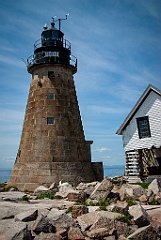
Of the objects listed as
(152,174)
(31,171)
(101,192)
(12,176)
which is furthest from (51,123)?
(101,192)

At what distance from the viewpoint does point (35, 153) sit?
718 inches

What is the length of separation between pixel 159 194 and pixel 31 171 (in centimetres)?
1013

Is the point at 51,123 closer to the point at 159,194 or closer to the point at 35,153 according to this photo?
the point at 35,153

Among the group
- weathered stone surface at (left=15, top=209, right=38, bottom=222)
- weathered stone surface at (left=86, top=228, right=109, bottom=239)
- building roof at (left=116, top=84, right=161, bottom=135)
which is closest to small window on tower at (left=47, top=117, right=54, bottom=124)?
building roof at (left=116, top=84, right=161, bottom=135)

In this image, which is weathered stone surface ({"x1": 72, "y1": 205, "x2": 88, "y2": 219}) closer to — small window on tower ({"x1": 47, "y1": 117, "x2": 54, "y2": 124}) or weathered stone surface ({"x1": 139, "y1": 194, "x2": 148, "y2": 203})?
weathered stone surface ({"x1": 139, "y1": 194, "x2": 148, "y2": 203})

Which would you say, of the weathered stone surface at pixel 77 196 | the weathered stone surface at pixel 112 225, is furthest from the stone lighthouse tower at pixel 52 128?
the weathered stone surface at pixel 112 225

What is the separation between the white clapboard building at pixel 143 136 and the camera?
56.2 feet

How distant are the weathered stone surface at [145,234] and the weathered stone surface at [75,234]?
4.27ft

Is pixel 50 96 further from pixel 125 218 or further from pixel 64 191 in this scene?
pixel 125 218

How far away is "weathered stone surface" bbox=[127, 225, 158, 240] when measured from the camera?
631 cm

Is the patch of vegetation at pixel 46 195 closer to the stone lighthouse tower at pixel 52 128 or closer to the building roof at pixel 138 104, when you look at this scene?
the stone lighthouse tower at pixel 52 128

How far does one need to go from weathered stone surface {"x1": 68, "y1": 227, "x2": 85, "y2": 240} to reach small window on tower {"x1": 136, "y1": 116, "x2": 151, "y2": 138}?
11.9 metres

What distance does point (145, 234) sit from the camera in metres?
6.39

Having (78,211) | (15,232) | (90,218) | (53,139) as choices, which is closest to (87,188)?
(78,211)
